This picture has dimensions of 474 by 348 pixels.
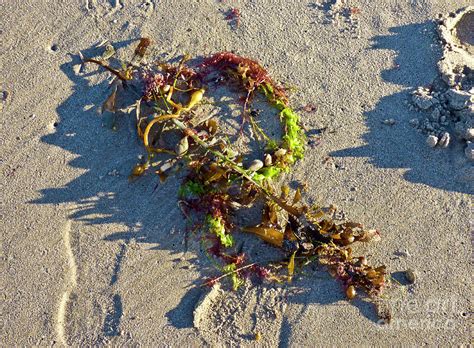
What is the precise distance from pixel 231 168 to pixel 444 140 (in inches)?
61.2

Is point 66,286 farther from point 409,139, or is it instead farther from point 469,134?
point 469,134

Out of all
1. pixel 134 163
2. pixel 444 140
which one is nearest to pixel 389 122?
pixel 444 140

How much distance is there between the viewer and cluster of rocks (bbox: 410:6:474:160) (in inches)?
138

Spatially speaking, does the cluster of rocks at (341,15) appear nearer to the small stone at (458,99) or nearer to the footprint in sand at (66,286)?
the small stone at (458,99)

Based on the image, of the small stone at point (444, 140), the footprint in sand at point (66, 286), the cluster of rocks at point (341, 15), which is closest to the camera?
the footprint in sand at point (66, 286)

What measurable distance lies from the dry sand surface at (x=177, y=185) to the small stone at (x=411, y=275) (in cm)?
5

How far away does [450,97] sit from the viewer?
11.7 ft

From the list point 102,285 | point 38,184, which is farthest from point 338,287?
point 38,184

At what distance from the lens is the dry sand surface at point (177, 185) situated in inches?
130

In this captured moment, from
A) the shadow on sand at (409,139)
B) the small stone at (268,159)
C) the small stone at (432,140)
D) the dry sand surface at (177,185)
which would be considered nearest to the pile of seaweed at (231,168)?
the small stone at (268,159)

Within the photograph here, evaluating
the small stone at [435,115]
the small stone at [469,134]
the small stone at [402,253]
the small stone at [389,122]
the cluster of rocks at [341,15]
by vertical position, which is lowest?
the small stone at [402,253]

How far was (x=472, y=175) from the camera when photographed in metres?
3.52

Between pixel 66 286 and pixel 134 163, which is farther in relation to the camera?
pixel 134 163

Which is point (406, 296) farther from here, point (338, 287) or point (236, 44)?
point (236, 44)
